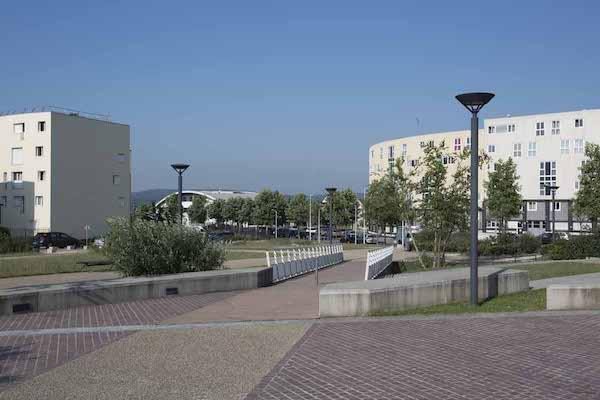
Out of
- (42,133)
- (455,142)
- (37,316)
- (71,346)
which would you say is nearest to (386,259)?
(37,316)

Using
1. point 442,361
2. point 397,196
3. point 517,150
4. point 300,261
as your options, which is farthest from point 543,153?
point 442,361

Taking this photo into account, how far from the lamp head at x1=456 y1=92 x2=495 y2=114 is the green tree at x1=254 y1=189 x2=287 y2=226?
82.5 m

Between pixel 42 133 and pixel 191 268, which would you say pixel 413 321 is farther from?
pixel 42 133

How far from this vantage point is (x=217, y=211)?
103 m

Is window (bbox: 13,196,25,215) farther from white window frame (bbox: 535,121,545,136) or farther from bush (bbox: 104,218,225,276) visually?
white window frame (bbox: 535,121,545,136)

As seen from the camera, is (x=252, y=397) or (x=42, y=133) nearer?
(x=252, y=397)

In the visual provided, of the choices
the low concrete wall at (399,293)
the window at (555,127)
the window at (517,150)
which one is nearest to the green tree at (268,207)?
the window at (517,150)

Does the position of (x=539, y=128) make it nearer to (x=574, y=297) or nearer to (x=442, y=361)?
(x=574, y=297)

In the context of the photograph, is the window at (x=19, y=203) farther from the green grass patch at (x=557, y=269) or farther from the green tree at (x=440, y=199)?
the green grass patch at (x=557, y=269)

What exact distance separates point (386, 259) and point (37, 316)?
16097 mm

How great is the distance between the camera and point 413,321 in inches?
441

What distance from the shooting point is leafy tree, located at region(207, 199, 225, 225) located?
103m

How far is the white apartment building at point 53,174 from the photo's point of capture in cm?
6394

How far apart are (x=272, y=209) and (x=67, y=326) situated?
277 feet
